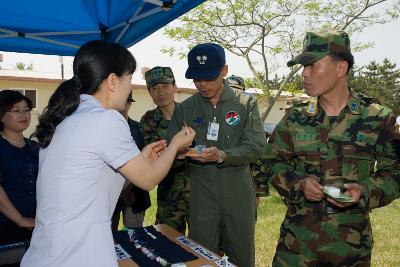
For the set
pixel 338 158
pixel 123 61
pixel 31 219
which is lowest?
pixel 31 219

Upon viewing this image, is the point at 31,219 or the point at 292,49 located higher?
the point at 292,49

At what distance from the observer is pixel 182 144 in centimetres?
176

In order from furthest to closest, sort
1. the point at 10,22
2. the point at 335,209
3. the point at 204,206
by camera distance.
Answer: the point at 10,22 → the point at 204,206 → the point at 335,209

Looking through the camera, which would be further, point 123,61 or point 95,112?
point 123,61

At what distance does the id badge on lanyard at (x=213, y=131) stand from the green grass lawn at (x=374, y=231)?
2011 millimetres

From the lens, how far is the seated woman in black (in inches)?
114

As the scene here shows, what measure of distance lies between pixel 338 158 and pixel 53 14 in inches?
105

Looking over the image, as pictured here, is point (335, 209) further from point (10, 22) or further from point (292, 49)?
point (292, 49)

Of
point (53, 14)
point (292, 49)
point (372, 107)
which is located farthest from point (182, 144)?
point (292, 49)

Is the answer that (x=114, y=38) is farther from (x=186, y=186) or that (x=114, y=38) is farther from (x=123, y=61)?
(x=123, y=61)

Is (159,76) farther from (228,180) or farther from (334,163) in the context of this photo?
(334,163)

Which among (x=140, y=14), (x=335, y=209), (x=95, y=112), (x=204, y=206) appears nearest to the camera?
(x=95, y=112)

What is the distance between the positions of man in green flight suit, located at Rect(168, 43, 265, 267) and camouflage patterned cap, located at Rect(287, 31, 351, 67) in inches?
33.3

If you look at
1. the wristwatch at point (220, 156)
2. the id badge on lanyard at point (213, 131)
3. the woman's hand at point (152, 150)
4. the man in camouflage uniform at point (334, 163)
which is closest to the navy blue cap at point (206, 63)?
the id badge on lanyard at point (213, 131)
